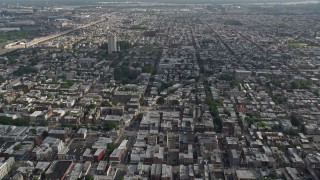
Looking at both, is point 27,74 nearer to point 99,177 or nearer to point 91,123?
point 91,123

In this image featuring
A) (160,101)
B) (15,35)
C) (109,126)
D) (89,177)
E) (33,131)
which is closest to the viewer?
(89,177)

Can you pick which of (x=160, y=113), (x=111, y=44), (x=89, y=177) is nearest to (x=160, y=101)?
(x=160, y=113)

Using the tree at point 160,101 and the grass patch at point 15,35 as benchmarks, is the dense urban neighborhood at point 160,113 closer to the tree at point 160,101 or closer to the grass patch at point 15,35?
the tree at point 160,101

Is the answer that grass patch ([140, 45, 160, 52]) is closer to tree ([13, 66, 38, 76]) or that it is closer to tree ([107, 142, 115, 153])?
tree ([13, 66, 38, 76])

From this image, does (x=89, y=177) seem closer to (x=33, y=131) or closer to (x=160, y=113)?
(x=33, y=131)

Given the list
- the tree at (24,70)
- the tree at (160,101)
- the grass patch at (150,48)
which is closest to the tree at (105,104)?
the tree at (160,101)

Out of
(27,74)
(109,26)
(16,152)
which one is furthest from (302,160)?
(109,26)

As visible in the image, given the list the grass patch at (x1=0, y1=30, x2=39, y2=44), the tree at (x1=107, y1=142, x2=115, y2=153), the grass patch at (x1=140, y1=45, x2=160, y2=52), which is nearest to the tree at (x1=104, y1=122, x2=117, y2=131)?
the tree at (x1=107, y1=142, x2=115, y2=153)

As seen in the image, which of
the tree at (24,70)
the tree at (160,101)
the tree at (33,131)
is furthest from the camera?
the tree at (24,70)

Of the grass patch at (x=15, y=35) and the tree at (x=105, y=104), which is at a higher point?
the grass patch at (x=15, y=35)
